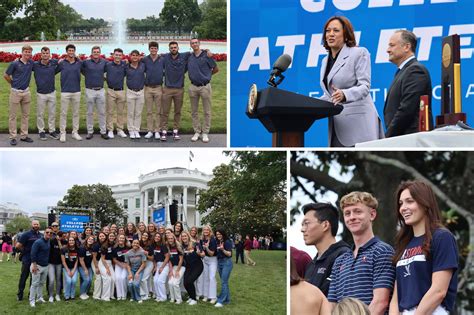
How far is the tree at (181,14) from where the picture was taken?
679cm

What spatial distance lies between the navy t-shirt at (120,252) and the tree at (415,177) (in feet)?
7.97

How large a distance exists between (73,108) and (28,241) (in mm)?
1348

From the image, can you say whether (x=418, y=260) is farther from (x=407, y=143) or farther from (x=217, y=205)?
(x=217, y=205)

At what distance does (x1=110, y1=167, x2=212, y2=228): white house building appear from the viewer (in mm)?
5629

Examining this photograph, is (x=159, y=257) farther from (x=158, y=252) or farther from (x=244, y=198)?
(x=244, y=198)

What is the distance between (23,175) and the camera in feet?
18.6

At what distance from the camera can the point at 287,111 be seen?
389 centimetres

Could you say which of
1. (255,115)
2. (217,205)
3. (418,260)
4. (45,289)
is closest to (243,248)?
(217,205)

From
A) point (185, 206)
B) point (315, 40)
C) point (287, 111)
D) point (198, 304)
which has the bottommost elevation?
point (198, 304)

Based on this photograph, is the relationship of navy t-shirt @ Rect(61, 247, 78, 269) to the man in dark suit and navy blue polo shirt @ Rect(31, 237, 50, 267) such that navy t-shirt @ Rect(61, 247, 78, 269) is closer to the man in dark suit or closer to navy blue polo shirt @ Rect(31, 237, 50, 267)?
navy blue polo shirt @ Rect(31, 237, 50, 267)

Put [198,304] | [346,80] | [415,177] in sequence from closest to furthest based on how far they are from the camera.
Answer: [415,177], [346,80], [198,304]

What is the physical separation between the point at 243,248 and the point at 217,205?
0.38 metres

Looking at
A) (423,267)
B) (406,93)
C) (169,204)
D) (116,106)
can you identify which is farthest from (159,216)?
(423,267)

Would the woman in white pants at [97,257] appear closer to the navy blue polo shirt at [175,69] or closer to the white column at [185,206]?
the white column at [185,206]
